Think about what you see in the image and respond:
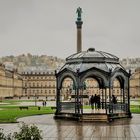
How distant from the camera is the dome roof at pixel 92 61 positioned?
135 ft

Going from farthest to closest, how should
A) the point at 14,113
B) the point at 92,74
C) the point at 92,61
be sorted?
the point at 14,113, the point at 92,61, the point at 92,74

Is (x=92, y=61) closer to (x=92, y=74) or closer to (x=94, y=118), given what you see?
(x=92, y=74)

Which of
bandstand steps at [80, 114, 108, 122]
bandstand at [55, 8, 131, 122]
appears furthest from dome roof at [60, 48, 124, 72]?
bandstand steps at [80, 114, 108, 122]

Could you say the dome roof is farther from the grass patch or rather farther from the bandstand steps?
the grass patch

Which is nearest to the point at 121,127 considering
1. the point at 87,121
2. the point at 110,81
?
the point at 87,121

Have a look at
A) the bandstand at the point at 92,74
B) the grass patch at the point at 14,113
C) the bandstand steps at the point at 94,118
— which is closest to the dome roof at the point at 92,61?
the bandstand at the point at 92,74

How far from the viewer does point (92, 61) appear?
41.7m

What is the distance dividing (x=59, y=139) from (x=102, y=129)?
235 inches

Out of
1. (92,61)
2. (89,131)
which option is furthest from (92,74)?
(89,131)

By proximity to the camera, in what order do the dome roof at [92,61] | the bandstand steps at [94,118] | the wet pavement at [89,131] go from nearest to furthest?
the wet pavement at [89,131] → the bandstand steps at [94,118] → the dome roof at [92,61]

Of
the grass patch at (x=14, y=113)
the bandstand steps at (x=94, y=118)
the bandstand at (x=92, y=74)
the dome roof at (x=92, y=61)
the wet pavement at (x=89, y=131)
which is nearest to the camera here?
the wet pavement at (x=89, y=131)

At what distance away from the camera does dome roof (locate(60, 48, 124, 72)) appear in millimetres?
41188

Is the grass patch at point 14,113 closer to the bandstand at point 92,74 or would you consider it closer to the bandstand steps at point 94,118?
the bandstand at point 92,74

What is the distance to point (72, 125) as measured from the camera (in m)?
34.6
